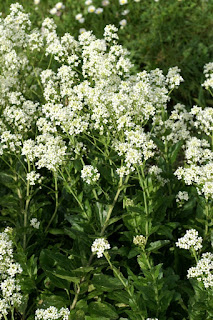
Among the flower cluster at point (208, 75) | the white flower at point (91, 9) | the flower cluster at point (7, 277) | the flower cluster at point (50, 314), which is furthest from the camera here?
the white flower at point (91, 9)

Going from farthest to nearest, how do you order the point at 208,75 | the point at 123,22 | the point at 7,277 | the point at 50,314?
the point at 123,22
the point at 208,75
the point at 7,277
the point at 50,314

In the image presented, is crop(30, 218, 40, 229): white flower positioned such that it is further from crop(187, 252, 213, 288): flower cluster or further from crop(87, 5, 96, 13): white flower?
crop(87, 5, 96, 13): white flower

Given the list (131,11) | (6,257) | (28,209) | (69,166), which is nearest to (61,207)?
(28,209)

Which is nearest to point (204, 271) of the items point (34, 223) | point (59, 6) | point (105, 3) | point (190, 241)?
point (190, 241)

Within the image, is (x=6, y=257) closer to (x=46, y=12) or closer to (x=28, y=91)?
(x=28, y=91)

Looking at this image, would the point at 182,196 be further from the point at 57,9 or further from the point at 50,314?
the point at 57,9

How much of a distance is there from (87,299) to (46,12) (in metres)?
6.40

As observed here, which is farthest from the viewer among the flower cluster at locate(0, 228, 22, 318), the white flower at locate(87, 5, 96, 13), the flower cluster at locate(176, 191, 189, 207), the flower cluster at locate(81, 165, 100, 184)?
the white flower at locate(87, 5, 96, 13)

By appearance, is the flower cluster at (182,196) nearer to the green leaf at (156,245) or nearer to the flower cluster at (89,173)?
the green leaf at (156,245)

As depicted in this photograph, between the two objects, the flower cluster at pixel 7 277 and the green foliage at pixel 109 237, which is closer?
the flower cluster at pixel 7 277

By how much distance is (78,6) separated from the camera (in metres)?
8.28

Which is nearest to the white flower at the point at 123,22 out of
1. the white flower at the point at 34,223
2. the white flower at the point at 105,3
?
the white flower at the point at 105,3

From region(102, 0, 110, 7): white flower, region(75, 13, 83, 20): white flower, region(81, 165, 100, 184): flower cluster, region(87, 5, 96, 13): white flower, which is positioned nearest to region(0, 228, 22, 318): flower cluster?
region(81, 165, 100, 184): flower cluster

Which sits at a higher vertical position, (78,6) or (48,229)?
(78,6)
